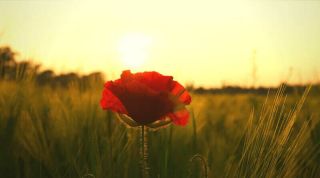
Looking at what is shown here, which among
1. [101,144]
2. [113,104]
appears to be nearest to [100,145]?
[101,144]

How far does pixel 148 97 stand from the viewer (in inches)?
32.8

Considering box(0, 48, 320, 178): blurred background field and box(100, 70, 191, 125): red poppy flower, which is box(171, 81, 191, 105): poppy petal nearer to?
box(100, 70, 191, 125): red poppy flower

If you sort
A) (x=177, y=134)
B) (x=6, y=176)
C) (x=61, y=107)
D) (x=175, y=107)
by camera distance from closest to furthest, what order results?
(x=175, y=107), (x=6, y=176), (x=61, y=107), (x=177, y=134)

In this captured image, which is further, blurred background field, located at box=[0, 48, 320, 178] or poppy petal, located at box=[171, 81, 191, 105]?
blurred background field, located at box=[0, 48, 320, 178]

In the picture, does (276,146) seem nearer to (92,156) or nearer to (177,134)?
(92,156)

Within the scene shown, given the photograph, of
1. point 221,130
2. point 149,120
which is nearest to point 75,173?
point 149,120

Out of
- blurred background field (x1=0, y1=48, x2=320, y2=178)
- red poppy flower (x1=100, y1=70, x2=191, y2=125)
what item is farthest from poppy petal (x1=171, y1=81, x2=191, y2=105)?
blurred background field (x1=0, y1=48, x2=320, y2=178)

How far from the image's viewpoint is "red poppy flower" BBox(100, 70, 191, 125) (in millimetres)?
835

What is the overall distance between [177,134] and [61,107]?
0.41 m

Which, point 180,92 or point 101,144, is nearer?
point 180,92

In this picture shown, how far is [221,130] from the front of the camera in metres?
2.30

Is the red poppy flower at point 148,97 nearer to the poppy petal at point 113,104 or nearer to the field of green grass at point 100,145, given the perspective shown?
the poppy petal at point 113,104

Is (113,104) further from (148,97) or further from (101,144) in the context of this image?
(101,144)

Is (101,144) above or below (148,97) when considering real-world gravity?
below
